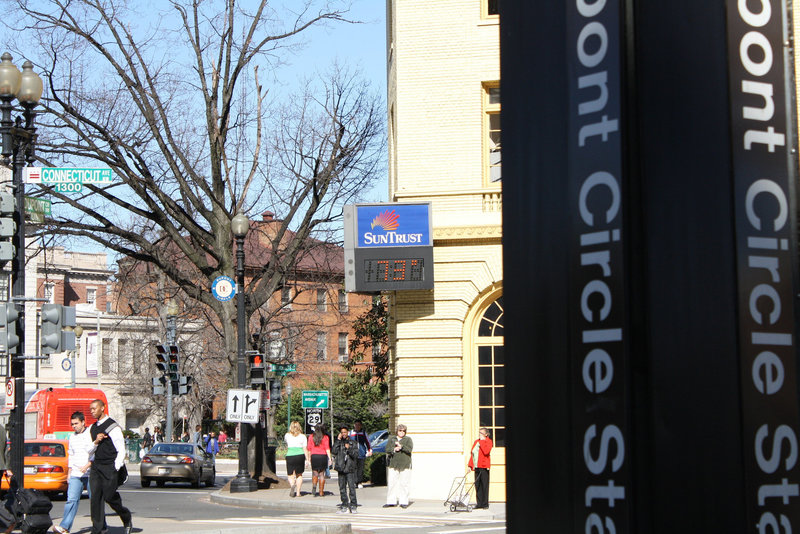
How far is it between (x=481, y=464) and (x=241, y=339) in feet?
28.0

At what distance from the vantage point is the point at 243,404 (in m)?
26.5

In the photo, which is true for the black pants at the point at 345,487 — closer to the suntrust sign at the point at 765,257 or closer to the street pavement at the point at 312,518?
the street pavement at the point at 312,518

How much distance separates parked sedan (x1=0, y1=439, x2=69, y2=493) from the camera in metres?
28.3

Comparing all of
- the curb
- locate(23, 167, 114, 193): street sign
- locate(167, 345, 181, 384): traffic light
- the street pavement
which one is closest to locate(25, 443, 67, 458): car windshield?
locate(167, 345, 181, 384): traffic light

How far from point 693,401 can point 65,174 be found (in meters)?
14.2

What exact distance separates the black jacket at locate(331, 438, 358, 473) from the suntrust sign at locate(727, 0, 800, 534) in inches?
748

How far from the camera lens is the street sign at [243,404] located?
26.4 meters

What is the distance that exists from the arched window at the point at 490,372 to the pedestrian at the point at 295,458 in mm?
5028

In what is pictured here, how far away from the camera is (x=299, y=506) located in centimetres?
2355

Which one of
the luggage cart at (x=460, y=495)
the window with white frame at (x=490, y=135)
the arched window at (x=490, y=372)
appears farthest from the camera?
the window with white frame at (x=490, y=135)

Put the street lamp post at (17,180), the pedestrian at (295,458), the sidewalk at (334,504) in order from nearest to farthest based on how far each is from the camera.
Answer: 1. the street lamp post at (17,180)
2. the sidewalk at (334,504)
3. the pedestrian at (295,458)

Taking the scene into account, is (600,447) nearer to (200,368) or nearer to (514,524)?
(514,524)

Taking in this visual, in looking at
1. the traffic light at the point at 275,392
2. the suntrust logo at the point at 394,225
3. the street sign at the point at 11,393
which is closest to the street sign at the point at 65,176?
the street sign at the point at 11,393

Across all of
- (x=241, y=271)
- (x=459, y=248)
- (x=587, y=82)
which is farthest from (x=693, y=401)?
(x=241, y=271)
